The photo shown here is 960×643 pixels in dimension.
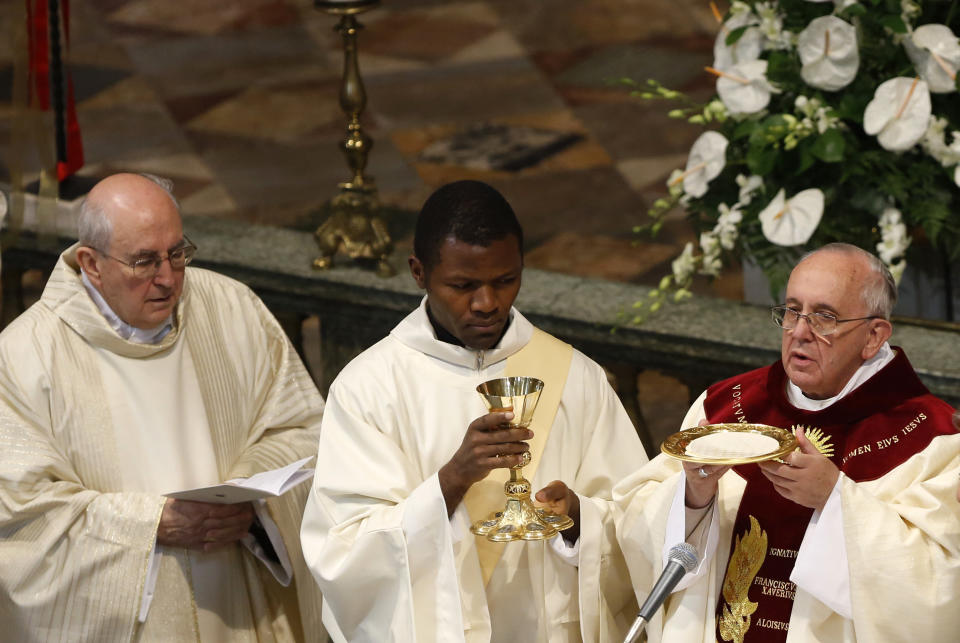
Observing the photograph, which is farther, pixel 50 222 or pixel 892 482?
pixel 50 222

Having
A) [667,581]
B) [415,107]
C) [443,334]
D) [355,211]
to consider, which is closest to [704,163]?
[355,211]

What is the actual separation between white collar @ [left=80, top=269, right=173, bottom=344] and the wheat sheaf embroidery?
1.64 metres

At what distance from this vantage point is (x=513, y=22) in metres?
12.0

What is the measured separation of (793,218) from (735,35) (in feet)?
2.01

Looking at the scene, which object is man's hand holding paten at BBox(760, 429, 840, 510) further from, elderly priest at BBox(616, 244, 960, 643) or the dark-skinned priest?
the dark-skinned priest

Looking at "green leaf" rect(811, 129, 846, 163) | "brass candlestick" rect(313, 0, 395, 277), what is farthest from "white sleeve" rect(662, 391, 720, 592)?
"brass candlestick" rect(313, 0, 395, 277)

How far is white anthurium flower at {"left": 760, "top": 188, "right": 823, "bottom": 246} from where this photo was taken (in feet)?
17.5

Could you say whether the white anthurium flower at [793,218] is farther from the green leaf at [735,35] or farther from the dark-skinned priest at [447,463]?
the dark-skinned priest at [447,463]

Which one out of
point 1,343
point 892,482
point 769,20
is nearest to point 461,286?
point 892,482

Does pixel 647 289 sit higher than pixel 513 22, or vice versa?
pixel 513 22

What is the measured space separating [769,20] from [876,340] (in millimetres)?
1874

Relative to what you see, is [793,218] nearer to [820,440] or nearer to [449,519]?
[820,440]

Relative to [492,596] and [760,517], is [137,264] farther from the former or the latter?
[760,517]

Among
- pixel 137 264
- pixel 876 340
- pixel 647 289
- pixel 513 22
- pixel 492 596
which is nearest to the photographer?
pixel 876 340
